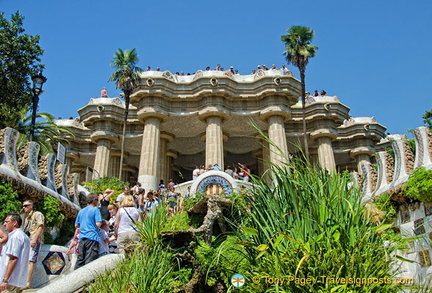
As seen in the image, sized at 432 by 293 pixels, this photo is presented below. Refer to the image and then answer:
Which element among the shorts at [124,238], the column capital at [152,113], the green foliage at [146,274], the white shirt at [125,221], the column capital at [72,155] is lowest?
the green foliage at [146,274]

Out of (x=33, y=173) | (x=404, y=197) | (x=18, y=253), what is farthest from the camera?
(x=33, y=173)

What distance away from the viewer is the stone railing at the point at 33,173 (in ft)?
36.3

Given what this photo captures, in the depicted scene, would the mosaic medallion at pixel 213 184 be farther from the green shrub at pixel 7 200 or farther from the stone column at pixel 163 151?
the stone column at pixel 163 151

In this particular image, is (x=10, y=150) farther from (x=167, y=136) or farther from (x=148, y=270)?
(x=167, y=136)

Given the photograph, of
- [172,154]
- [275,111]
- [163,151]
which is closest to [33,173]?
[275,111]

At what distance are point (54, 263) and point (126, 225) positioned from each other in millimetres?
2211

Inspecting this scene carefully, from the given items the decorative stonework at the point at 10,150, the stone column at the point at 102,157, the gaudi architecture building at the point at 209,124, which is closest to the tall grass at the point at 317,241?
the decorative stonework at the point at 10,150

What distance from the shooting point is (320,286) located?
14.9 feet

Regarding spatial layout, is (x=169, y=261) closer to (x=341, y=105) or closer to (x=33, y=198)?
(x=33, y=198)

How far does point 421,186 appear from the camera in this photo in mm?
10797

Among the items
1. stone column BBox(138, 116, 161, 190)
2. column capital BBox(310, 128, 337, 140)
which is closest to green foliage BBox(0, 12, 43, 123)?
stone column BBox(138, 116, 161, 190)

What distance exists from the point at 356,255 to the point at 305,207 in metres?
0.86

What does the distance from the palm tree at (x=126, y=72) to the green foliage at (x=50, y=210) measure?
14.2m

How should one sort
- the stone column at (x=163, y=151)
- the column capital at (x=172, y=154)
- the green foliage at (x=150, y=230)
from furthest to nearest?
the column capital at (x=172, y=154) → the stone column at (x=163, y=151) → the green foliage at (x=150, y=230)
